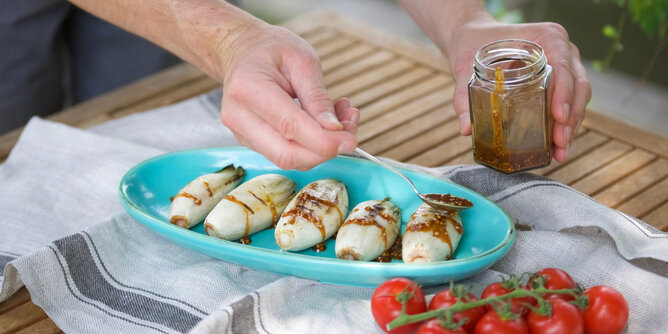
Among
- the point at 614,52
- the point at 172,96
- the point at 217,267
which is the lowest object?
the point at 614,52

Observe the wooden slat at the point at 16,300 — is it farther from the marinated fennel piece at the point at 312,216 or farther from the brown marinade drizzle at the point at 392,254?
the brown marinade drizzle at the point at 392,254

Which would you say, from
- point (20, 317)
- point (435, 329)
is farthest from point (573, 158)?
point (20, 317)

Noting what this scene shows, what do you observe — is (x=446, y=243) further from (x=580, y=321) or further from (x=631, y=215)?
(x=631, y=215)

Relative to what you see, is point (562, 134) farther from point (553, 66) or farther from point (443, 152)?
point (443, 152)

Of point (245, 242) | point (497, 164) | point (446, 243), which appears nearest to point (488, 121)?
point (497, 164)

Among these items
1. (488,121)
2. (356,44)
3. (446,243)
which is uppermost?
(488,121)

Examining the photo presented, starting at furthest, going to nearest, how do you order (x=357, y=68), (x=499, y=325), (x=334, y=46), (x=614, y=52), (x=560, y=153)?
(x=614, y=52)
(x=334, y=46)
(x=357, y=68)
(x=560, y=153)
(x=499, y=325)
